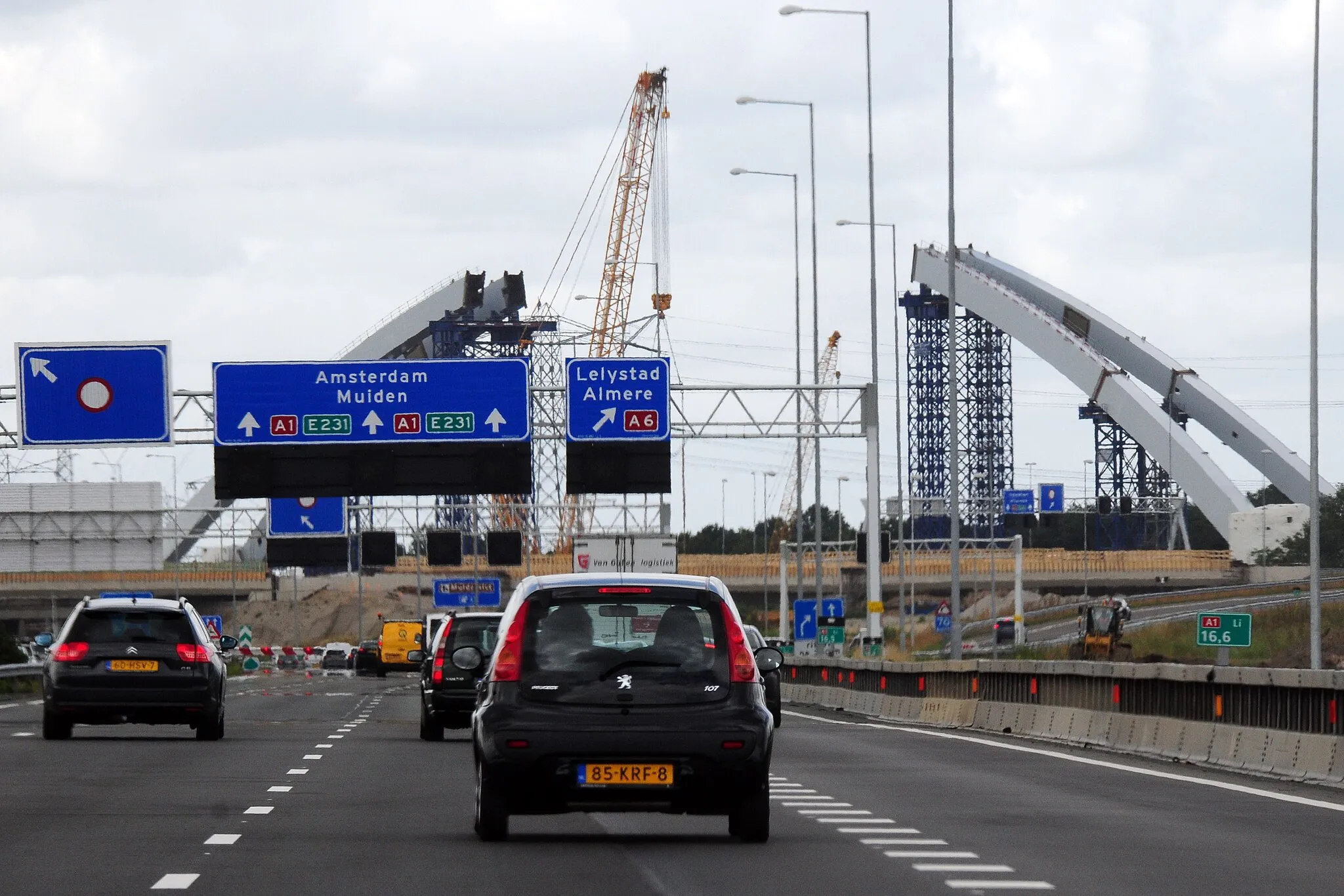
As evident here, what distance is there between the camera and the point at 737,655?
42.5ft

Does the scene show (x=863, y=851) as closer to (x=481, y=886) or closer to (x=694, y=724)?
(x=694, y=724)

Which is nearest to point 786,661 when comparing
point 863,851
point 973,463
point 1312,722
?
point 1312,722

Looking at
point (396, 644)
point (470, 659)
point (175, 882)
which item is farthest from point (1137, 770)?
point (396, 644)

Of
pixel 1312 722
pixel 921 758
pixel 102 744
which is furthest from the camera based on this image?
pixel 102 744

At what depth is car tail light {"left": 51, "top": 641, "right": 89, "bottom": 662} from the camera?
2548 cm

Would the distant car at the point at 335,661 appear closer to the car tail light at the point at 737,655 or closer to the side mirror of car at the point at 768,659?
the side mirror of car at the point at 768,659

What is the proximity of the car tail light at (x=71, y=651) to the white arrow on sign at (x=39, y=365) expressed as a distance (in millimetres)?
23472

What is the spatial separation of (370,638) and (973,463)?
43413 millimetres

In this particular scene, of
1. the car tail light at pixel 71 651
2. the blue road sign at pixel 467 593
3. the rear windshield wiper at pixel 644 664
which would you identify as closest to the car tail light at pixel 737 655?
the rear windshield wiper at pixel 644 664

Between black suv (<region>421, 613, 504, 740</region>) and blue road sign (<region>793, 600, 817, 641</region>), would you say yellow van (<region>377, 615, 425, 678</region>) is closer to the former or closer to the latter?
blue road sign (<region>793, 600, 817, 641</region>)

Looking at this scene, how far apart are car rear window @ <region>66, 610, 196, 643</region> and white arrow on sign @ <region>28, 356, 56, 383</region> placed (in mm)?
23268

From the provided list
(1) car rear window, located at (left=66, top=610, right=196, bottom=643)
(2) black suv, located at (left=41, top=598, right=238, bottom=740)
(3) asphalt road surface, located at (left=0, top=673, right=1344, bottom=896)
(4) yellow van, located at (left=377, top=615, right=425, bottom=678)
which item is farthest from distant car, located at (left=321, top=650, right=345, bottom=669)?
(3) asphalt road surface, located at (left=0, top=673, right=1344, bottom=896)

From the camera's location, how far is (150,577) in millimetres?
113875

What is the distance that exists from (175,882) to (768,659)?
14.2 ft
